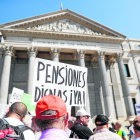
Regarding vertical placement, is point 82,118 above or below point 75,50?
below

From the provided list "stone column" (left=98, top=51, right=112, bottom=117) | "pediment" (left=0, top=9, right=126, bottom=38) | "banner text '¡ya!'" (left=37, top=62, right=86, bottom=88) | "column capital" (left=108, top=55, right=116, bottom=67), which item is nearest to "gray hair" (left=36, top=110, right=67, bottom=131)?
"banner text '¡ya!'" (left=37, top=62, right=86, bottom=88)

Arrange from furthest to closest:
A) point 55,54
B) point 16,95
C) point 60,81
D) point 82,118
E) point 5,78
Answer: point 55,54
point 5,78
point 16,95
point 60,81
point 82,118

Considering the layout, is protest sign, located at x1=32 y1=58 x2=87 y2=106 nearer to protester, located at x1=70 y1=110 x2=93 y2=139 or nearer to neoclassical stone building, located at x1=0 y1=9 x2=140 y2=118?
protester, located at x1=70 y1=110 x2=93 y2=139

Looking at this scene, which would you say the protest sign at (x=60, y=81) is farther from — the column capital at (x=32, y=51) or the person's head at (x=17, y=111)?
the column capital at (x=32, y=51)

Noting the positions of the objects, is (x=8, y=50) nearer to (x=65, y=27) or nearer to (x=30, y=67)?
(x=30, y=67)

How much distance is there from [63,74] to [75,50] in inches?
622

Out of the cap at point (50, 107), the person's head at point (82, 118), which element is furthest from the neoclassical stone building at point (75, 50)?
the cap at point (50, 107)

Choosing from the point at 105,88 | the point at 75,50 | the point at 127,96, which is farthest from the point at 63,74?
the point at 127,96

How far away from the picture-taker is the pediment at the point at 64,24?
70.1 feet

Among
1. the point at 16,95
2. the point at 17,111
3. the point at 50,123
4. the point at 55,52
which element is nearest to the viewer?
the point at 50,123

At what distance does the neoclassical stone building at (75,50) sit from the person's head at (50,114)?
56.3ft

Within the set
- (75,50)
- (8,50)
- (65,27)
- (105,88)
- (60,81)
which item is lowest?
(60,81)

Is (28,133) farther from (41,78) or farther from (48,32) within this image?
(48,32)

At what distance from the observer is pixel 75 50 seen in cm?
2141
